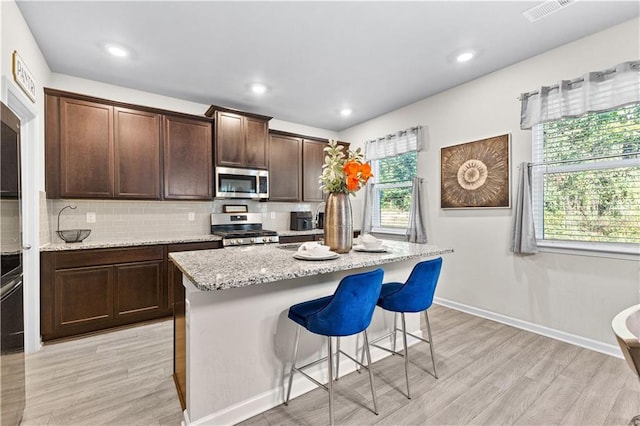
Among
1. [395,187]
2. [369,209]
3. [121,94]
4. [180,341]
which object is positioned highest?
[121,94]

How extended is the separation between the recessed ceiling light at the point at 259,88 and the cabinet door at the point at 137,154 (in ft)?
3.85

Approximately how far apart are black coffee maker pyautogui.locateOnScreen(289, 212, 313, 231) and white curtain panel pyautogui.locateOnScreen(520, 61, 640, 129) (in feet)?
10.0

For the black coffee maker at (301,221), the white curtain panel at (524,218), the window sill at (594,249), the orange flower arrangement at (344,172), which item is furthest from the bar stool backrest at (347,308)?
the black coffee maker at (301,221)

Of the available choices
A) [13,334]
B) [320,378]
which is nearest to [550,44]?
[320,378]

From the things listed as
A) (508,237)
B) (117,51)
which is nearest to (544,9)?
(508,237)

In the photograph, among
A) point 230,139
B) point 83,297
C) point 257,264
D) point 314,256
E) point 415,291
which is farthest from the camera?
point 230,139

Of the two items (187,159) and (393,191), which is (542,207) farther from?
(187,159)

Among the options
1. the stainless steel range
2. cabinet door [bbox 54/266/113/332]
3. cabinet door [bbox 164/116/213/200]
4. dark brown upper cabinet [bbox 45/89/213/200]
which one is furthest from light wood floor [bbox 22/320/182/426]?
cabinet door [bbox 164/116/213/200]

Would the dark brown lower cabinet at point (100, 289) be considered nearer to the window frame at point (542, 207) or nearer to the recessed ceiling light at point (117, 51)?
the recessed ceiling light at point (117, 51)

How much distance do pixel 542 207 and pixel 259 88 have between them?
337cm

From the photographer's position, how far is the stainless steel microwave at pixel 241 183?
3.83m

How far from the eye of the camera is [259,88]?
11.8 feet

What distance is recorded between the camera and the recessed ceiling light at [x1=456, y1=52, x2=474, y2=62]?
2.82 metres

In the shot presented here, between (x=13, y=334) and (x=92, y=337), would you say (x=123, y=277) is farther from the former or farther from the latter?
(x=13, y=334)
